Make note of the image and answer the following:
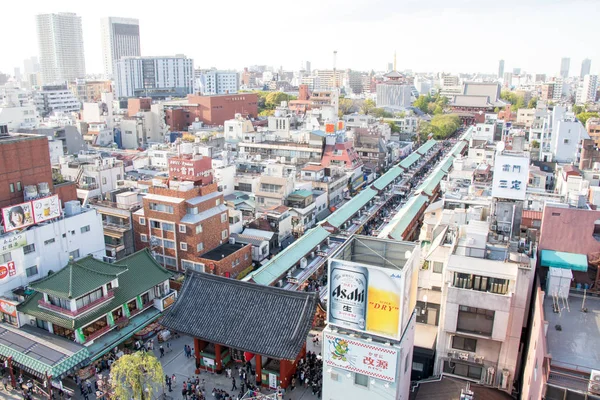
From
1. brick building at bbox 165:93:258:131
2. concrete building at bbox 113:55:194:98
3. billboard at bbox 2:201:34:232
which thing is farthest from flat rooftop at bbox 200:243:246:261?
concrete building at bbox 113:55:194:98

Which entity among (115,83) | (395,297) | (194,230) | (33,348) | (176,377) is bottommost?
(176,377)

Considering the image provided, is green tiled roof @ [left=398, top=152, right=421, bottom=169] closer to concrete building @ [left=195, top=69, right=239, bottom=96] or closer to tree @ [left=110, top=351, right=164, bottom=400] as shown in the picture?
tree @ [left=110, top=351, right=164, bottom=400]

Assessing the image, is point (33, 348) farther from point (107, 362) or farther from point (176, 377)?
point (176, 377)

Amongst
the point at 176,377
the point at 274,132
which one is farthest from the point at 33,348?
the point at 274,132

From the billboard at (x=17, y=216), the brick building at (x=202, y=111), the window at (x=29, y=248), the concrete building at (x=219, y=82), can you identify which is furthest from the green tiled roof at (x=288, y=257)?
the concrete building at (x=219, y=82)

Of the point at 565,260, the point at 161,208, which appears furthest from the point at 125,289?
the point at 565,260

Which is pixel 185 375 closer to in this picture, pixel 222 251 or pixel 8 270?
pixel 222 251

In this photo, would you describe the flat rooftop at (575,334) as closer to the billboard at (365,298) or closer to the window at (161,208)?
the billboard at (365,298)
